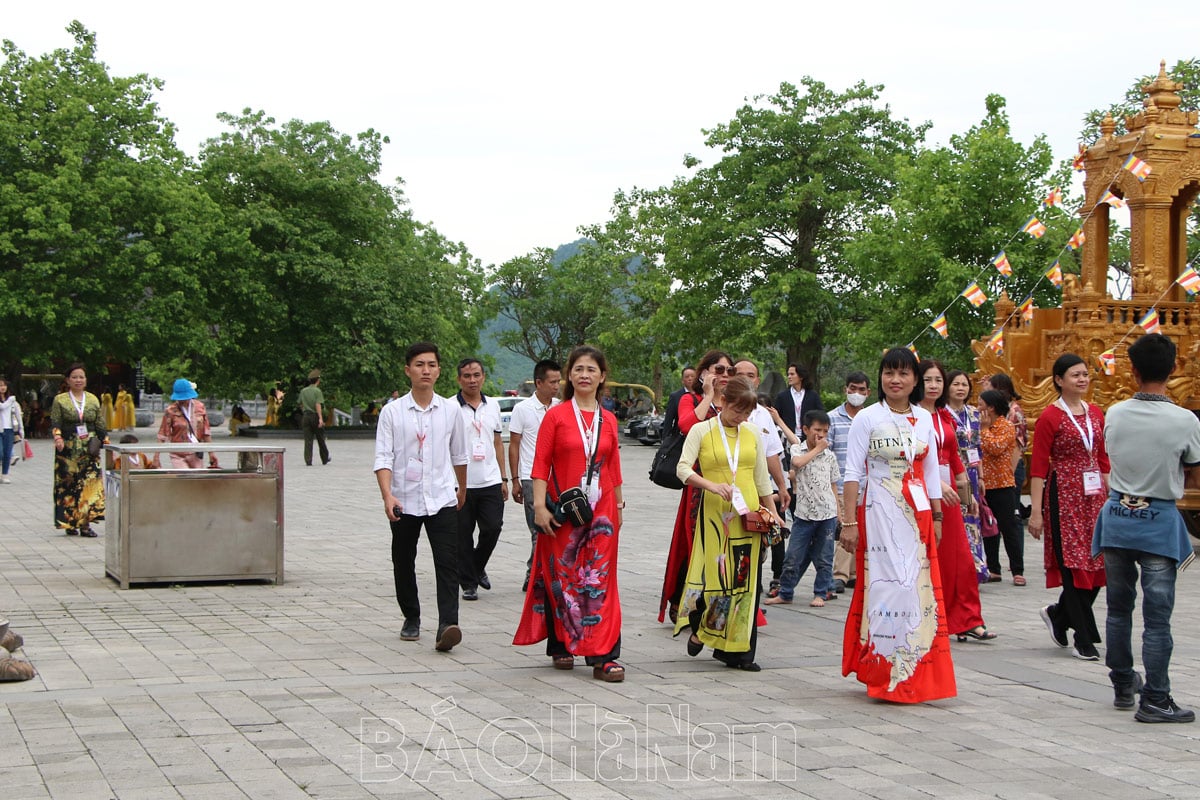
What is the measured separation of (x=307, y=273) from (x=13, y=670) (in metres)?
39.8

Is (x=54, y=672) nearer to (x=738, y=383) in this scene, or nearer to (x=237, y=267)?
(x=738, y=383)

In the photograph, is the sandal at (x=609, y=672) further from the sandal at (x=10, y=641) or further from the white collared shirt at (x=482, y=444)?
the white collared shirt at (x=482, y=444)

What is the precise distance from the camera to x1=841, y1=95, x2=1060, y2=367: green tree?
36.6 meters

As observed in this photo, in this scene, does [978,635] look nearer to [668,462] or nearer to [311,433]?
[668,462]

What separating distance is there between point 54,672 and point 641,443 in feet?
116

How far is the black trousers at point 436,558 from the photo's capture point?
8.17 metres

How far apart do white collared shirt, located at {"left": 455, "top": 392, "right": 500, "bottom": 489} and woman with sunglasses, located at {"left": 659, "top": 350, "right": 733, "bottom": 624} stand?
194 cm

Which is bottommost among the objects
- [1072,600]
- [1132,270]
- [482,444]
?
[1072,600]

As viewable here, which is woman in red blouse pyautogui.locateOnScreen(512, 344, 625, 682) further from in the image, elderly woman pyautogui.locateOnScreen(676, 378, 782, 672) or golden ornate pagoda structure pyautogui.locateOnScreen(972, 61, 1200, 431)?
golden ornate pagoda structure pyautogui.locateOnScreen(972, 61, 1200, 431)

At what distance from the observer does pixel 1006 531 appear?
11.9 meters

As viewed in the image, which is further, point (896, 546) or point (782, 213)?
point (782, 213)

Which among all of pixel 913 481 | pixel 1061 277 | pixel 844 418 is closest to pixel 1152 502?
pixel 913 481

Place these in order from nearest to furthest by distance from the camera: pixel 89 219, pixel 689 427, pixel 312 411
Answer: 1. pixel 689 427
2. pixel 312 411
3. pixel 89 219

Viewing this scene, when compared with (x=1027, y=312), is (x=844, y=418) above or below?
below
